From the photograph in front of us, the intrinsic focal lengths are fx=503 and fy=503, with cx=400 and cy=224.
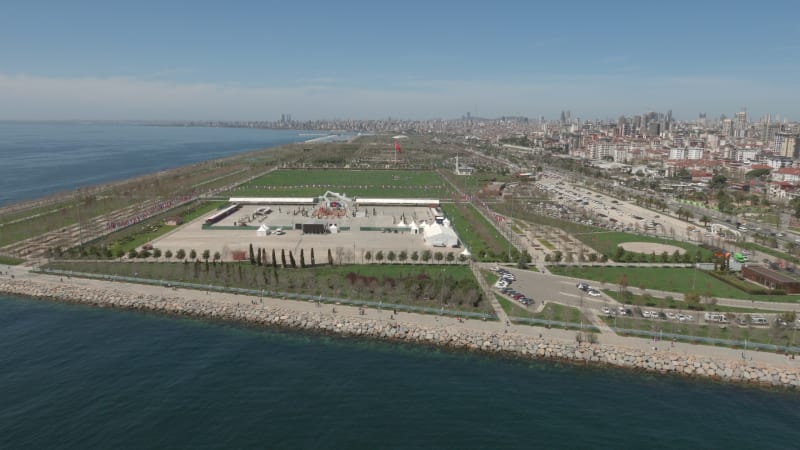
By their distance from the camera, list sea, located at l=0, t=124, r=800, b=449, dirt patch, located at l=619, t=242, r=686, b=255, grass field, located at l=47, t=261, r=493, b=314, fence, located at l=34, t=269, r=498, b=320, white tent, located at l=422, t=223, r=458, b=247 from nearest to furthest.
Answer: sea, located at l=0, t=124, r=800, b=449, fence, located at l=34, t=269, r=498, b=320, grass field, located at l=47, t=261, r=493, b=314, dirt patch, located at l=619, t=242, r=686, b=255, white tent, located at l=422, t=223, r=458, b=247

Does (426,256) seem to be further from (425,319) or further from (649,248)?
(649,248)

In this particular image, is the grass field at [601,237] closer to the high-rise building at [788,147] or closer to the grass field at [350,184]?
the grass field at [350,184]

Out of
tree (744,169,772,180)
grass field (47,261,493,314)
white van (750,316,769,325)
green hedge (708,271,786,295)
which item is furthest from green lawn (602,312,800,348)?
tree (744,169,772,180)

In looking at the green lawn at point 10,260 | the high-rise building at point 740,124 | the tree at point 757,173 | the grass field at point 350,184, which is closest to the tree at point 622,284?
the grass field at point 350,184

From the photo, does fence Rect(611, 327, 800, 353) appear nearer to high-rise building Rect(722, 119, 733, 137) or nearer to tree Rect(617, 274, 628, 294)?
tree Rect(617, 274, 628, 294)

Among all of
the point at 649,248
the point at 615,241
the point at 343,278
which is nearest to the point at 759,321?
the point at 649,248

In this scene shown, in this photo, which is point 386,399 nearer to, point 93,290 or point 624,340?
point 624,340
